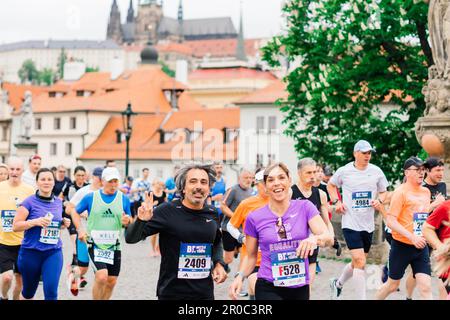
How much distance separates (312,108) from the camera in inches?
1080

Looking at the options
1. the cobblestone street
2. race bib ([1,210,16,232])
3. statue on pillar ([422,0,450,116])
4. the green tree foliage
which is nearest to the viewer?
race bib ([1,210,16,232])

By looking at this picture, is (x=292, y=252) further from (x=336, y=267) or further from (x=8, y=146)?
(x=8, y=146)

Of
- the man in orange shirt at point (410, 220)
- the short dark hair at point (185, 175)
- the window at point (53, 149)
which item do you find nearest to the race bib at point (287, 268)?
the short dark hair at point (185, 175)

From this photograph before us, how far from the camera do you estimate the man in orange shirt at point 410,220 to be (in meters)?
9.80

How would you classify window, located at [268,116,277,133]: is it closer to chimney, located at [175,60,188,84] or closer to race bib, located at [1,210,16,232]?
chimney, located at [175,60,188,84]

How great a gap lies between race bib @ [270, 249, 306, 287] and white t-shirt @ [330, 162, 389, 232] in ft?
14.8

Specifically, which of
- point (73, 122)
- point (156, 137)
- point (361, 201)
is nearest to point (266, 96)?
point (156, 137)

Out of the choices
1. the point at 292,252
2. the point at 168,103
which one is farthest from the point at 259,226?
the point at 168,103

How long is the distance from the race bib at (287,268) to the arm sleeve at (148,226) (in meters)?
0.85

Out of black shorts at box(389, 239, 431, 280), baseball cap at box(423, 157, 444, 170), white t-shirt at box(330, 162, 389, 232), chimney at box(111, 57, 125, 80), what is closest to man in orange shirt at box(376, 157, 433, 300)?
black shorts at box(389, 239, 431, 280)

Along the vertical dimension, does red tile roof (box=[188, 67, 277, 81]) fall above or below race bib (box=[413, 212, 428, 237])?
above

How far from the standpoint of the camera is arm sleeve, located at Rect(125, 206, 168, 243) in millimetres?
7155

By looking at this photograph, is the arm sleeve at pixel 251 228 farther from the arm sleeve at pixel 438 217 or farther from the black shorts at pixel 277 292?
the arm sleeve at pixel 438 217
